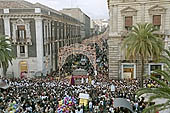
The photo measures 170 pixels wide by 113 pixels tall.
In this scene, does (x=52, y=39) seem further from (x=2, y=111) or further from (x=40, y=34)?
(x=2, y=111)

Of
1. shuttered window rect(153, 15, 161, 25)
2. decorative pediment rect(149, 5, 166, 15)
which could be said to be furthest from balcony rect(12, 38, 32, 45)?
shuttered window rect(153, 15, 161, 25)

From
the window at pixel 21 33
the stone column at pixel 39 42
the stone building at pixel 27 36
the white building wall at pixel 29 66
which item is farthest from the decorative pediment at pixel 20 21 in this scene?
the white building wall at pixel 29 66

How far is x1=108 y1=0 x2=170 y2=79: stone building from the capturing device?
27.5 m

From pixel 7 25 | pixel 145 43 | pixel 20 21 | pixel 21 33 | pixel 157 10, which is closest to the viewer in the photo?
pixel 145 43

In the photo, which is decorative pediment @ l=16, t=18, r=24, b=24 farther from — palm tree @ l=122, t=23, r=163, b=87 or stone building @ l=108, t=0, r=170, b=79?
palm tree @ l=122, t=23, r=163, b=87

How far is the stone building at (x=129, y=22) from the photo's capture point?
27.5 metres

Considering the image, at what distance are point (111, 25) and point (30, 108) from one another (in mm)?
15927

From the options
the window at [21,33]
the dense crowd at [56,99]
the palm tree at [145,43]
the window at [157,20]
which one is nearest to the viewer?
the dense crowd at [56,99]

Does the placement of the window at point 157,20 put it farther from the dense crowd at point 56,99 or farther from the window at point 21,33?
the window at point 21,33

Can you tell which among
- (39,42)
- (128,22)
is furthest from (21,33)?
(128,22)

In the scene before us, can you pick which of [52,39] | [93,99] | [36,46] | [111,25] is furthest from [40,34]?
[93,99]

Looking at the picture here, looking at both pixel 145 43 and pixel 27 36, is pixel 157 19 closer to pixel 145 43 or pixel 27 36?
pixel 145 43

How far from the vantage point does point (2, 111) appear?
16.8 m

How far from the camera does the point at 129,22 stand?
2862cm
